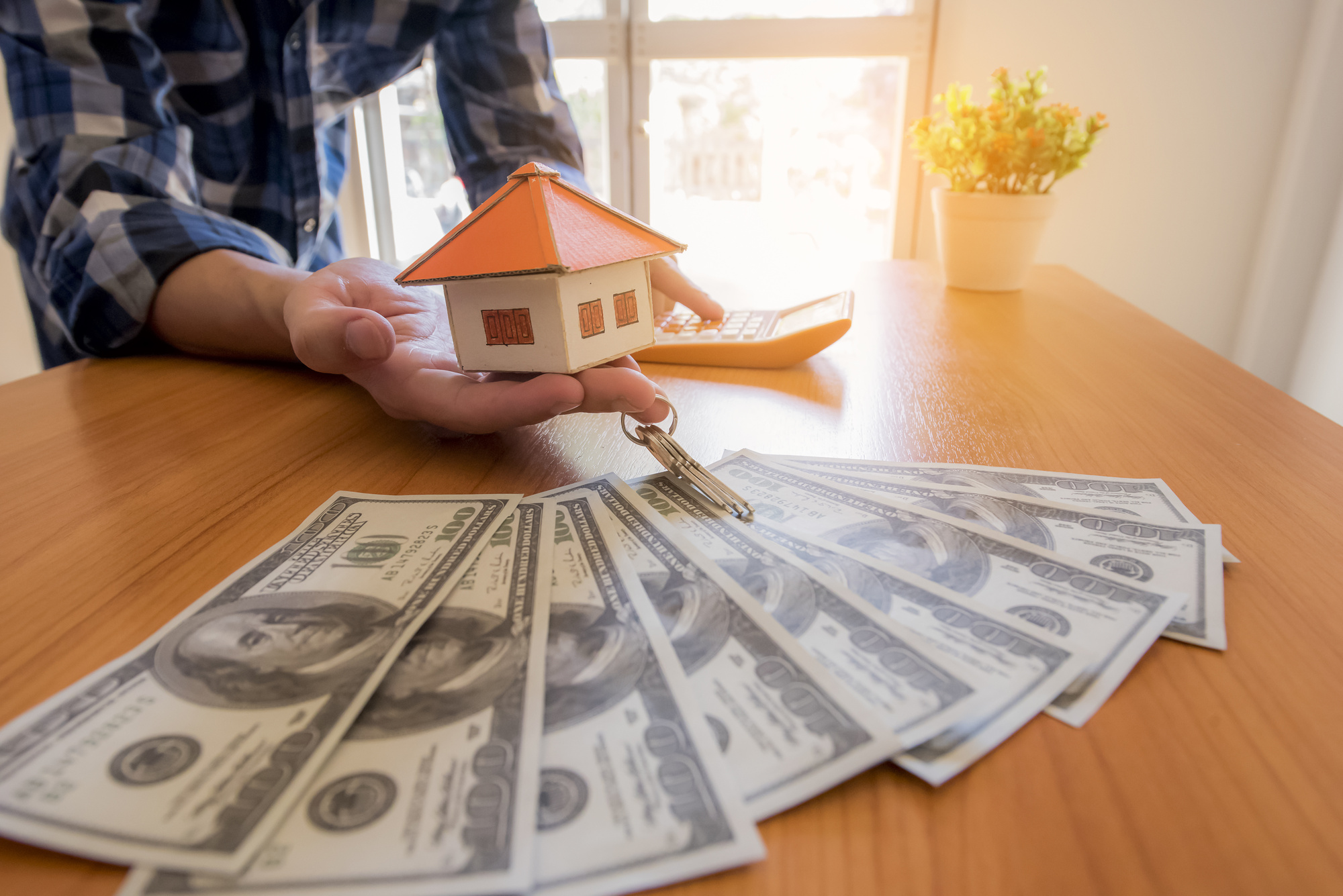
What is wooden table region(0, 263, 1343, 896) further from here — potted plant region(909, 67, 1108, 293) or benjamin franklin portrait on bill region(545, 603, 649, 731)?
potted plant region(909, 67, 1108, 293)

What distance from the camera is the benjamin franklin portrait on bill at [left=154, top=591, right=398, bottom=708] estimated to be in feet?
0.96

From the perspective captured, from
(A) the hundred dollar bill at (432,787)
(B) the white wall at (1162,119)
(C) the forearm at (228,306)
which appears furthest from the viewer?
(B) the white wall at (1162,119)

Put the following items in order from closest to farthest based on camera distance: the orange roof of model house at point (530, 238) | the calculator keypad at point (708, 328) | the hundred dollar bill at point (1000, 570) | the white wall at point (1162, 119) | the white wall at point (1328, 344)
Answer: the hundred dollar bill at point (1000, 570) < the orange roof of model house at point (530, 238) < the calculator keypad at point (708, 328) < the white wall at point (1328, 344) < the white wall at point (1162, 119)

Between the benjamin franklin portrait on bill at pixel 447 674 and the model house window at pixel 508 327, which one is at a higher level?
the model house window at pixel 508 327

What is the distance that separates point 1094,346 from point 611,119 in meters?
1.72

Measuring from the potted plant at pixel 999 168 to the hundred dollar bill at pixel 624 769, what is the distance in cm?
101

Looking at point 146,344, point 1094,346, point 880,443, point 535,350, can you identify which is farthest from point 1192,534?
point 146,344

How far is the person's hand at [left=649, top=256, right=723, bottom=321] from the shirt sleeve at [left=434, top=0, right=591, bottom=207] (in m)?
0.44

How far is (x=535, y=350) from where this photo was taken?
1.51ft

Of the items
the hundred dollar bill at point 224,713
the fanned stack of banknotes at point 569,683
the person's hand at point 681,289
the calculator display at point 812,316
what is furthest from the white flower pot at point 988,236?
the hundred dollar bill at point 224,713

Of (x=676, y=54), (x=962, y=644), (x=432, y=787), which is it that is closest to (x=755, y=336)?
(x=962, y=644)

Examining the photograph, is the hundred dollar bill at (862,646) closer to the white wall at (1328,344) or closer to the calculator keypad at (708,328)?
the calculator keypad at (708,328)

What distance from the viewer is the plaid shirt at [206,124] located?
2.48 feet

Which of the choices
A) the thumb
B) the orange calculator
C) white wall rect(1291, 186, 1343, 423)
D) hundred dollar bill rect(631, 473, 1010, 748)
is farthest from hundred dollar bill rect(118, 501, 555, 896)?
white wall rect(1291, 186, 1343, 423)
